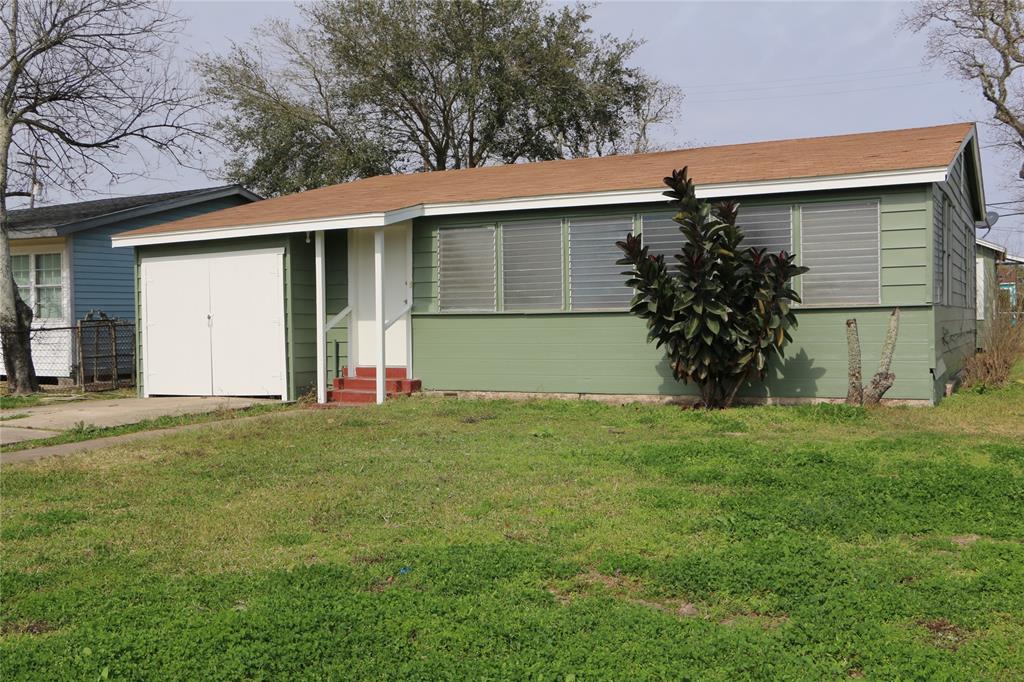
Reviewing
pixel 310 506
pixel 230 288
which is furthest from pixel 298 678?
pixel 230 288

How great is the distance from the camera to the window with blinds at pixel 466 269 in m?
12.0

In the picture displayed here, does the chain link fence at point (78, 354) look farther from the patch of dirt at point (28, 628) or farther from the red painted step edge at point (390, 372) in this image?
the patch of dirt at point (28, 628)

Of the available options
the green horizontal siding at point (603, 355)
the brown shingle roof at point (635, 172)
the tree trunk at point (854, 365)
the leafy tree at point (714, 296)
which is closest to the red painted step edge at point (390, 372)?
the green horizontal siding at point (603, 355)

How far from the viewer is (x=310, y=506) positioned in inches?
237

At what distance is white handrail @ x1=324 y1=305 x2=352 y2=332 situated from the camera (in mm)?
12516

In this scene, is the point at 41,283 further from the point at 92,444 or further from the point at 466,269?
the point at 92,444

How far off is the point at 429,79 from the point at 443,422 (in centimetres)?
2179

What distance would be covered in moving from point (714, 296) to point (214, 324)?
7.28 metres

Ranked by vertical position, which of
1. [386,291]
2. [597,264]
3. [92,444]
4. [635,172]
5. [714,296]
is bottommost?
[92,444]

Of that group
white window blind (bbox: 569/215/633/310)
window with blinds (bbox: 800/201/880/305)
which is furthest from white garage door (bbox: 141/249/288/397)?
window with blinds (bbox: 800/201/880/305)

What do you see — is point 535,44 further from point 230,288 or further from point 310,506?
point 310,506

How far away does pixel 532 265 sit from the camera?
11703 mm

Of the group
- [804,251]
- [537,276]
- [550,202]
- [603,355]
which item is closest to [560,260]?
[537,276]

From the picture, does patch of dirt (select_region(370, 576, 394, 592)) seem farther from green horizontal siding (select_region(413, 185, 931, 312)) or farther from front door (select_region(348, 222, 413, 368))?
front door (select_region(348, 222, 413, 368))
